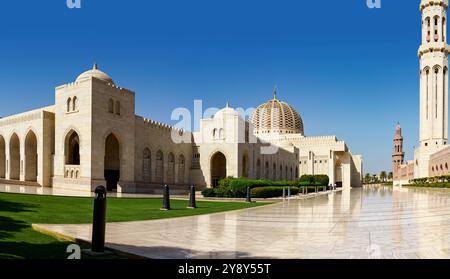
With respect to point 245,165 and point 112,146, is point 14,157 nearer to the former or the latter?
point 112,146

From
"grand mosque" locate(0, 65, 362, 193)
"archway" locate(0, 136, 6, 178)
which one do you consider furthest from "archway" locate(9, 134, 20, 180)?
"archway" locate(0, 136, 6, 178)

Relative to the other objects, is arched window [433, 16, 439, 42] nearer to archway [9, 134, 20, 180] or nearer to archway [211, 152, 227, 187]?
archway [211, 152, 227, 187]

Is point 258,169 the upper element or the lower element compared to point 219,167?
lower

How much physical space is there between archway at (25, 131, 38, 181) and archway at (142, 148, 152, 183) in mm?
7578

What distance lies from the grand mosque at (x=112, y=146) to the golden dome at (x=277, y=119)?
21.3 m

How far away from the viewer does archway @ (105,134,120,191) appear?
79.0 ft

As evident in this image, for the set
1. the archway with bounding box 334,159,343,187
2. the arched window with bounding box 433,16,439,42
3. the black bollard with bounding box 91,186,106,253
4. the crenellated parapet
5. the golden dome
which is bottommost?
the archway with bounding box 334,159,343,187

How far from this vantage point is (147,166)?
26531mm

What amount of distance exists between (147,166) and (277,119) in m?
38.9

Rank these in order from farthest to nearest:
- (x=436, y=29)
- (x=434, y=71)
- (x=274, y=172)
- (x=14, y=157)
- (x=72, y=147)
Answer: (x=436, y=29) → (x=434, y=71) → (x=274, y=172) → (x=14, y=157) → (x=72, y=147)

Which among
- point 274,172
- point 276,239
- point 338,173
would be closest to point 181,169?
point 274,172

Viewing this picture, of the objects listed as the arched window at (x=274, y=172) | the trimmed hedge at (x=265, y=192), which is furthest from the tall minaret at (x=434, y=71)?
the trimmed hedge at (x=265, y=192)

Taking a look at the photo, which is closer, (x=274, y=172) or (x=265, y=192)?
(x=265, y=192)

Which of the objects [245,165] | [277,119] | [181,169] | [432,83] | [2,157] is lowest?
[181,169]
